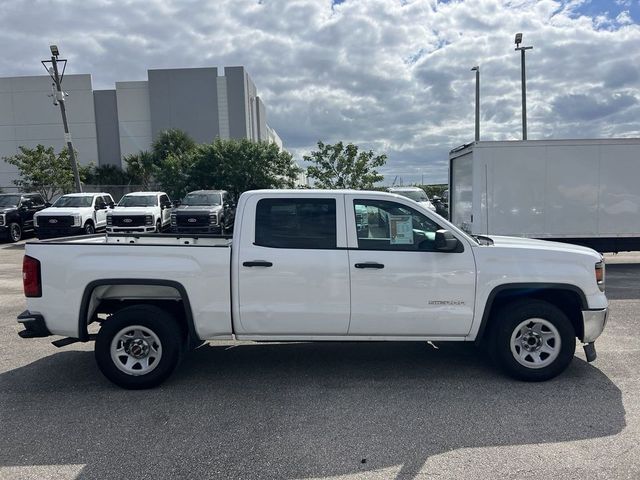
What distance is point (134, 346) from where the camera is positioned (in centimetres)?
461

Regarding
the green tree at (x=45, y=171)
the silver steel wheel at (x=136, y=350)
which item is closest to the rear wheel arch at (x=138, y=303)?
the silver steel wheel at (x=136, y=350)

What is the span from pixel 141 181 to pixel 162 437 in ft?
137

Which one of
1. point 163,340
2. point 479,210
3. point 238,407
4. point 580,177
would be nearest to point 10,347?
point 163,340

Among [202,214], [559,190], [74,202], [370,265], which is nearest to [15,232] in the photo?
[74,202]

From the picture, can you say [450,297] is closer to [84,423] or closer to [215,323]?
[215,323]

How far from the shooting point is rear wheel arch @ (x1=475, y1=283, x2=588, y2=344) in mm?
4586

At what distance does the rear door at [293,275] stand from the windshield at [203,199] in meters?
14.9

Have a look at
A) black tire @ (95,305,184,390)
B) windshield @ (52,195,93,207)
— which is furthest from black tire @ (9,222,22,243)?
black tire @ (95,305,184,390)

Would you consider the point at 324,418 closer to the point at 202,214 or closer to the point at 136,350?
the point at 136,350

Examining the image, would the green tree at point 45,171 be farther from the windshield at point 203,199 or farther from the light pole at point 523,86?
the light pole at point 523,86

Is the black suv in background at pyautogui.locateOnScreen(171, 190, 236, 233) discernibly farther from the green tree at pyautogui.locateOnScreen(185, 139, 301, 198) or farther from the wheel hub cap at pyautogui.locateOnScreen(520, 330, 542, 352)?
the wheel hub cap at pyautogui.locateOnScreen(520, 330, 542, 352)

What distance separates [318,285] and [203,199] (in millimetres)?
15517

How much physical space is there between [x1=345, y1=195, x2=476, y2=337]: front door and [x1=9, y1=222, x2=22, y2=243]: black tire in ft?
62.8

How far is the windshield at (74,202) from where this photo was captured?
738 inches
